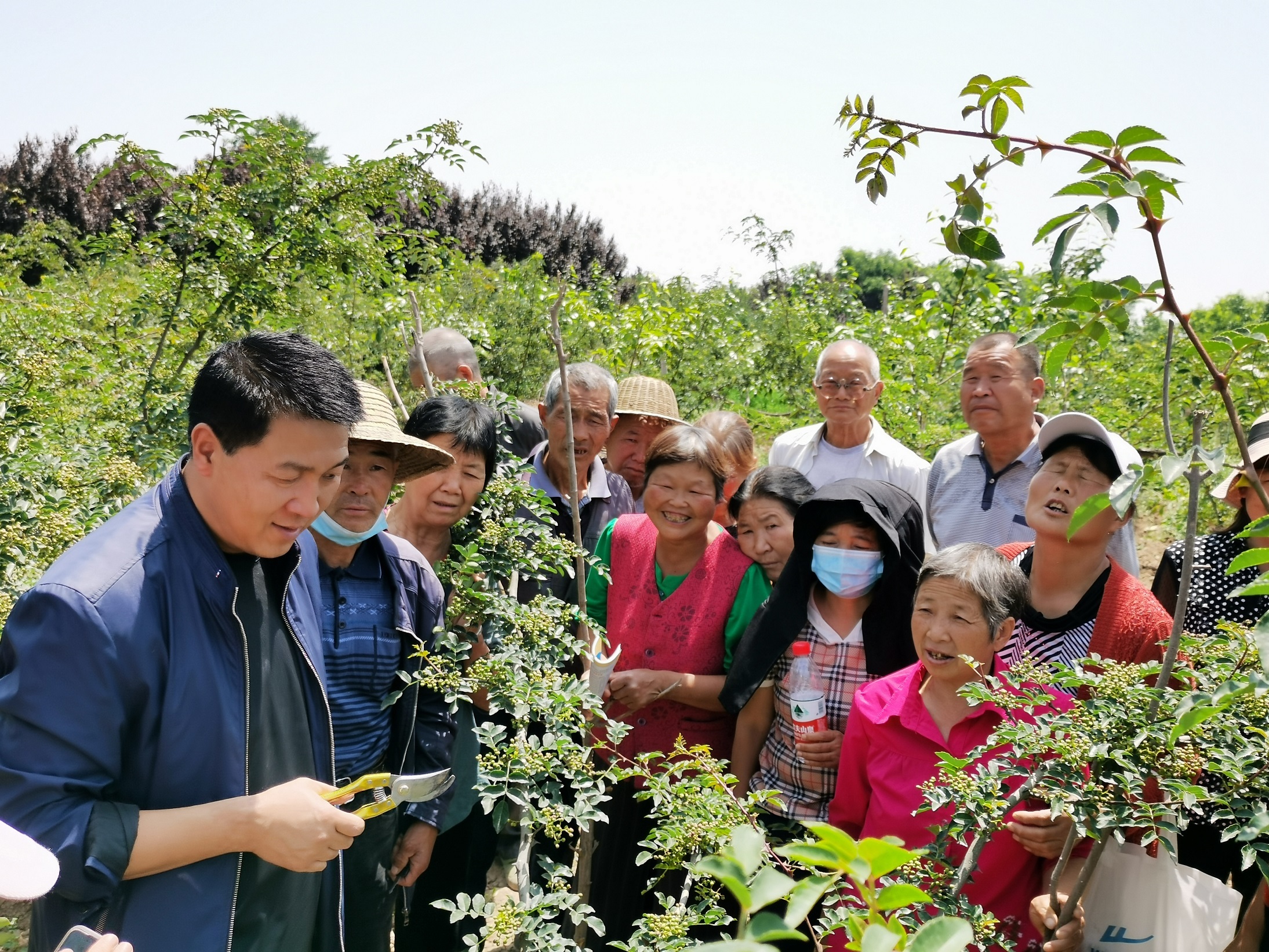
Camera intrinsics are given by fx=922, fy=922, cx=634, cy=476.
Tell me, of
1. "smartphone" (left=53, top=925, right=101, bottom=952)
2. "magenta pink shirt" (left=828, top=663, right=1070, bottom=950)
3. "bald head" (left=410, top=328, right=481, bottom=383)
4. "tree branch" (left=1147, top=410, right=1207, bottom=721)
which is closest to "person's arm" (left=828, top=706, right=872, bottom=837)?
"magenta pink shirt" (left=828, top=663, right=1070, bottom=950)

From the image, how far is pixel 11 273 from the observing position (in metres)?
6.17

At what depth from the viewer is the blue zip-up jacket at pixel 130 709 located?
54.2 inches

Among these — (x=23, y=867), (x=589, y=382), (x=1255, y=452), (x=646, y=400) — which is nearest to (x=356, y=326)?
(x=646, y=400)

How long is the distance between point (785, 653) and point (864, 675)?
0.78 feet

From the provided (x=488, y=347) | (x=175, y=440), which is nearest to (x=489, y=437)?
(x=175, y=440)

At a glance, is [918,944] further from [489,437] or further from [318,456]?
[489,437]

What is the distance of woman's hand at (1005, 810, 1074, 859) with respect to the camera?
1.85 meters

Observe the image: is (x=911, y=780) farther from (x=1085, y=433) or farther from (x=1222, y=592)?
(x=1222, y=592)

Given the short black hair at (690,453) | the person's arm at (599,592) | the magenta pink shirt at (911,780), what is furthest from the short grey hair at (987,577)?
the person's arm at (599,592)

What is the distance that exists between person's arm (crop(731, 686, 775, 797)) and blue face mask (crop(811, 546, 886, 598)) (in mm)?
393

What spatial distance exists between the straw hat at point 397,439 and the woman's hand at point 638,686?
0.85 m

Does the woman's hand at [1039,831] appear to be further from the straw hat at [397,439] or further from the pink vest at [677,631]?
the straw hat at [397,439]

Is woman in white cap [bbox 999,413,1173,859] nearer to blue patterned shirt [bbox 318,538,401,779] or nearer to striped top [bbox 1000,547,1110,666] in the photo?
striped top [bbox 1000,547,1110,666]

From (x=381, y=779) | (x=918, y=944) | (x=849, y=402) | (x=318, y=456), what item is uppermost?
(x=849, y=402)
